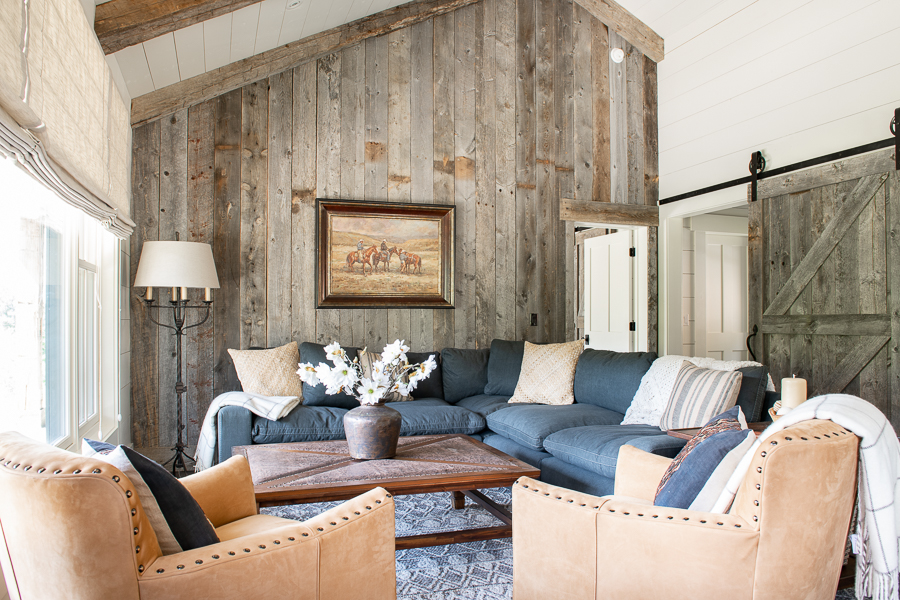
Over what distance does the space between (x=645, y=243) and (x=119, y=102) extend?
4026 mm

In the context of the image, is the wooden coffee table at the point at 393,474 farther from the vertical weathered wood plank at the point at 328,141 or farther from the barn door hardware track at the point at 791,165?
the barn door hardware track at the point at 791,165

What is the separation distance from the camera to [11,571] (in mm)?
1129

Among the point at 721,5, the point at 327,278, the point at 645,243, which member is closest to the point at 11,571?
the point at 327,278

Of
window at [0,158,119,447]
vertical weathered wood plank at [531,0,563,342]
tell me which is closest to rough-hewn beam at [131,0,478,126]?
vertical weathered wood plank at [531,0,563,342]

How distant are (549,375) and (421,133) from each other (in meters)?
2.11

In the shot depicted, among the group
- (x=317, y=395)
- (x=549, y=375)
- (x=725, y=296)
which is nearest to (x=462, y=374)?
(x=549, y=375)

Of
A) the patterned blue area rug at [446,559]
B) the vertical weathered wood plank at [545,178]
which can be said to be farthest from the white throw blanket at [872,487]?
the vertical weathered wood plank at [545,178]

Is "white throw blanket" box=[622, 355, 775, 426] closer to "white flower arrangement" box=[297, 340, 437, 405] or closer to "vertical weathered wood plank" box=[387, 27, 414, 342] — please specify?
"white flower arrangement" box=[297, 340, 437, 405]

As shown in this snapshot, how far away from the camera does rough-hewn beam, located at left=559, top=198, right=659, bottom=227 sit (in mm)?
4992

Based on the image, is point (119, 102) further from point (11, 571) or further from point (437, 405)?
point (11, 571)

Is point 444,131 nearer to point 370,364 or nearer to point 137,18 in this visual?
point 370,364

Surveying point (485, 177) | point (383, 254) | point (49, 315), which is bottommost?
point (49, 315)

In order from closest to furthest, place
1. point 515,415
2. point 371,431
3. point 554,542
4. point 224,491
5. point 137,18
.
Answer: point 554,542 < point 224,491 < point 371,431 < point 137,18 < point 515,415

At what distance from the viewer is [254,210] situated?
Result: 429 cm
